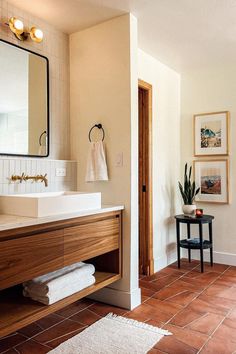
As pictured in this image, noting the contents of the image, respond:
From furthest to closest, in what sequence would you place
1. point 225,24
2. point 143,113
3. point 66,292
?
point 143,113 → point 225,24 → point 66,292

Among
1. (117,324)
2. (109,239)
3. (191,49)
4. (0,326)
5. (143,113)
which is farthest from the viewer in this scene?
(143,113)

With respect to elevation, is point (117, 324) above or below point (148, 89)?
below

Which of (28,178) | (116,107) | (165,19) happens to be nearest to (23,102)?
(28,178)

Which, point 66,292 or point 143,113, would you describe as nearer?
point 66,292

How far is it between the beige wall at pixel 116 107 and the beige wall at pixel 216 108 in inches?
65.3

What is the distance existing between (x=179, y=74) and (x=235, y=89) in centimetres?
77

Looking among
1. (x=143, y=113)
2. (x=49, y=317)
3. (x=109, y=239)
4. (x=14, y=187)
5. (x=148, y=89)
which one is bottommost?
(x=49, y=317)

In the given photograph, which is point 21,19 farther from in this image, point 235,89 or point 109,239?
point 235,89

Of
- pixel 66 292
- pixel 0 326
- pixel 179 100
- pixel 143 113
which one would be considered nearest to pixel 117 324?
pixel 66 292

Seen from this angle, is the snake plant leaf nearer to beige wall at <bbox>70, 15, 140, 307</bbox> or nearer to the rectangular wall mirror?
beige wall at <bbox>70, 15, 140, 307</bbox>

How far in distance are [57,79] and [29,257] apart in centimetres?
168

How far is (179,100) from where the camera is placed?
13.7 ft

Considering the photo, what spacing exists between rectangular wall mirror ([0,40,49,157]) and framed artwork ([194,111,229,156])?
2.13 m

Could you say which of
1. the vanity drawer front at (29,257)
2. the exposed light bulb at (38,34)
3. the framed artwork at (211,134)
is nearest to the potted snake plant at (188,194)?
the framed artwork at (211,134)
